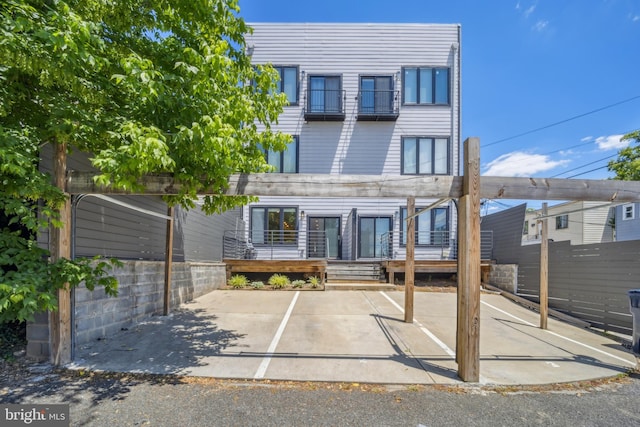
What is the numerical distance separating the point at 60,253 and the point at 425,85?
14116 millimetres

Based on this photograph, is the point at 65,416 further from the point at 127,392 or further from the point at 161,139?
the point at 161,139

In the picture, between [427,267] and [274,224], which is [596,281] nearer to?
[427,267]

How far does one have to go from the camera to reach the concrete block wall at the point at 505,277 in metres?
10.7

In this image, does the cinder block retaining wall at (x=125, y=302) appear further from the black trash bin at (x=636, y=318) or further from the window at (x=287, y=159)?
the black trash bin at (x=636, y=318)

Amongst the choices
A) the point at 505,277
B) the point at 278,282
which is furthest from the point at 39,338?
the point at 505,277

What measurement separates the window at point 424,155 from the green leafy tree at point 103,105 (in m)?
10.4

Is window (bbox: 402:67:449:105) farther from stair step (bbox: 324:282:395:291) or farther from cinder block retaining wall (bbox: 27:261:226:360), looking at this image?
cinder block retaining wall (bbox: 27:261:226:360)

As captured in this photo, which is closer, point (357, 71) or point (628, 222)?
point (357, 71)

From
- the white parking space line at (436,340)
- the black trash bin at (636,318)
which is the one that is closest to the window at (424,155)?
the white parking space line at (436,340)

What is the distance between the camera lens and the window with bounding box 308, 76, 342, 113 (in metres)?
14.1

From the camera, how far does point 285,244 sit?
45.4 feet

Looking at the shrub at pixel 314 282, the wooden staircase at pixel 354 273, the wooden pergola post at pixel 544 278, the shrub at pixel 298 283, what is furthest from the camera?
the wooden staircase at pixel 354 273

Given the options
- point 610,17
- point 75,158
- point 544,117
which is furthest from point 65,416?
point 544,117

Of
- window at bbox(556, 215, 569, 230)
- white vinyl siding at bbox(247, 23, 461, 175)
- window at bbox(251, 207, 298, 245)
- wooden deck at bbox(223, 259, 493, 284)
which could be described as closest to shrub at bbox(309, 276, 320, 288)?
wooden deck at bbox(223, 259, 493, 284)
